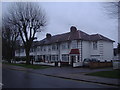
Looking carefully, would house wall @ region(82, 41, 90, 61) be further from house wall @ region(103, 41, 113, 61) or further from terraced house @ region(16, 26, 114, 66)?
house wall @ region(103, 41, 113, 61)

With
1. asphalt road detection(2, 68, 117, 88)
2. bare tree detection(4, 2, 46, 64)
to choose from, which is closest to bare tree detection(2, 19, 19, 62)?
bare tree detection(4, 2, 46, 64)

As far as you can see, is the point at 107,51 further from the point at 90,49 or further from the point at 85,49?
the point at 85,49

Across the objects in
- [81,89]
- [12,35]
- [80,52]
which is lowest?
[81,89]

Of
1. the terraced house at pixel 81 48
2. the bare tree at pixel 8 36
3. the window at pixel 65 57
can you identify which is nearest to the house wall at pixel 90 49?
the terraced house at pixel 81 48

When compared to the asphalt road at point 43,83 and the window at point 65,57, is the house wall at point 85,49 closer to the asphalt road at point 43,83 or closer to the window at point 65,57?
the window at point 65,57

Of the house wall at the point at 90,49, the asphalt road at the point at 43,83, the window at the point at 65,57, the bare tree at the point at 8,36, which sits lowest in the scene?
the asphalt road at the point at 43,83

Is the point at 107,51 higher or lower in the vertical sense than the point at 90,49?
lower

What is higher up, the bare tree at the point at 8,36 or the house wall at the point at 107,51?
the bare tree at the point at 8,36

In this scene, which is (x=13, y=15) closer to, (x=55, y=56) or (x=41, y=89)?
(x=55, y=56)

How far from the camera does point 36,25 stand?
38.1 metres

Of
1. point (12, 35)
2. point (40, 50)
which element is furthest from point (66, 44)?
point (12, 35)

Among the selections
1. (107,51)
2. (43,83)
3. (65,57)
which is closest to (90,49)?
(107,51)

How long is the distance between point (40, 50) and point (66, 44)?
1332cm

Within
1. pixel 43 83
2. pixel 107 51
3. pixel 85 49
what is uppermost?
pixel 85 49
